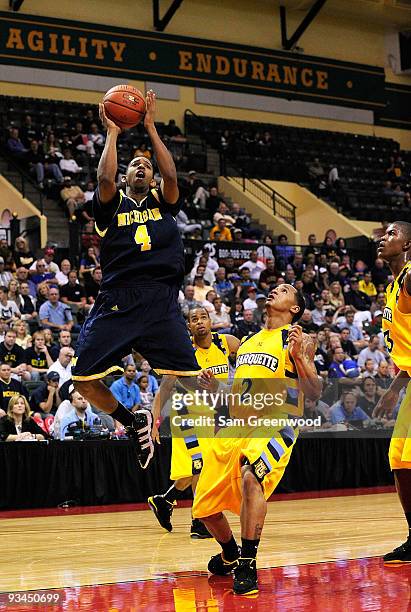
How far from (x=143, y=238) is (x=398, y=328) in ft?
5.59

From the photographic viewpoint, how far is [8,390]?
1105 cm

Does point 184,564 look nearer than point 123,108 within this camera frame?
No

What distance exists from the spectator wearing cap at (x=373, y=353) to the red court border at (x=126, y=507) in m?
2.62

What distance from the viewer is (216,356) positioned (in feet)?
27.7

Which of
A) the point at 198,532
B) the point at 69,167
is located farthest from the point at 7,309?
the point at 69,167

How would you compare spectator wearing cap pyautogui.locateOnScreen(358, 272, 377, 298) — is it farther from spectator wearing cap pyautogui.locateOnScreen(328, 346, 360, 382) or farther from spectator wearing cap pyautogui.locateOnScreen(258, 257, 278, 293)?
spectator wearing cap pyautogui.locateOnScreen(328, 346, 360, 382)

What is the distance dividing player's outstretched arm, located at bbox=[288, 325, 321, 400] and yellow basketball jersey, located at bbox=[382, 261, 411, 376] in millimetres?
948

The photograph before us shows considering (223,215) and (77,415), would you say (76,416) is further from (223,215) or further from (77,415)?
(223,215)

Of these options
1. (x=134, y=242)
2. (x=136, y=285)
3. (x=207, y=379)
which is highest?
(x=134, y=242)

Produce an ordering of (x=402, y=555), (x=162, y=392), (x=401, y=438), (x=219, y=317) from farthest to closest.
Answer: (x=219, y=317) < (x=162, y=392) < (x=401, y=438) < (x=402, y=555)

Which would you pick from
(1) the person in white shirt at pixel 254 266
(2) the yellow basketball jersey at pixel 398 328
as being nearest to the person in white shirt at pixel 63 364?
Result: (2) the yellow basketball jersey at pixel 398 328

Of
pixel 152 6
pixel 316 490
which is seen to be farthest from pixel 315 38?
pixel 316 490

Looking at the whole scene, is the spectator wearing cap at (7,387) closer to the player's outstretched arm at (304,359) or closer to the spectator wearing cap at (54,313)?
the spectator wearing cap at (54,313)

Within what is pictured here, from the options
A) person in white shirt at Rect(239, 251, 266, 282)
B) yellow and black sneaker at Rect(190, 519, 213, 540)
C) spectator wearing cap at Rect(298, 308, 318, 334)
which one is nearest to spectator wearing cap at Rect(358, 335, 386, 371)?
spectator wearing cap at Rect(298, 308, 318, 334)
